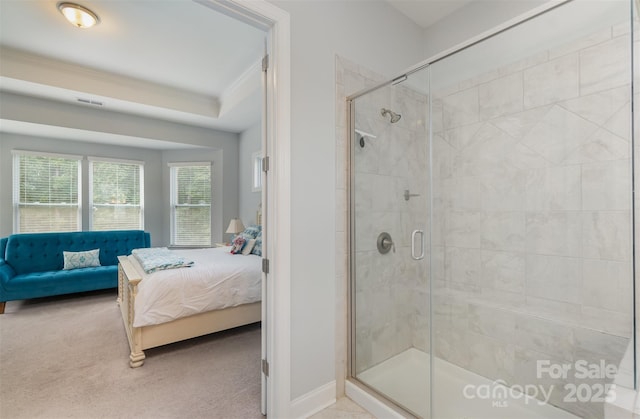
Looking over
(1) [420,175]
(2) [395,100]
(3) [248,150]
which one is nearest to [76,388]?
(1) [420,175]

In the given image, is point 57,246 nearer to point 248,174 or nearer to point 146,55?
point 248,174

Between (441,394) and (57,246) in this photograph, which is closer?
(441,394)

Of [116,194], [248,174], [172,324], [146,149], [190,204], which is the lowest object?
[172,324]

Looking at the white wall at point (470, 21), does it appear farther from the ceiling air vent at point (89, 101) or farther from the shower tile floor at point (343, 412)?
the ceiling air vent at point (89, 101)

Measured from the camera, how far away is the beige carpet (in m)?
1.85

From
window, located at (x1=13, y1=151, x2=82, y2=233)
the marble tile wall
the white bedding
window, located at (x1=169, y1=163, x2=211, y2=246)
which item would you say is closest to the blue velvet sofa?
window, located at (x1=13, y1=151, x2=82, y2=233)

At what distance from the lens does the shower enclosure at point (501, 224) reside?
1627mm

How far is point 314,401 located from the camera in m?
1.79

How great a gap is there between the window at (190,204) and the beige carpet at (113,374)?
2399 mm

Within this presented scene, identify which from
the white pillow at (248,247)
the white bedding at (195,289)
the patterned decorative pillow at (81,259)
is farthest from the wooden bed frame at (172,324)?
the patterned decorative pillow at (81,259)

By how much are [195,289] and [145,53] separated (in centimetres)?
261

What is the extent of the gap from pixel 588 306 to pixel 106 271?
5.30m

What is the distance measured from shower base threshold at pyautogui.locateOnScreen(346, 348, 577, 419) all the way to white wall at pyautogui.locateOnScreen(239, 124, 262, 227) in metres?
3.56

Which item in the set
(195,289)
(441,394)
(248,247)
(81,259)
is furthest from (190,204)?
(441,394)
